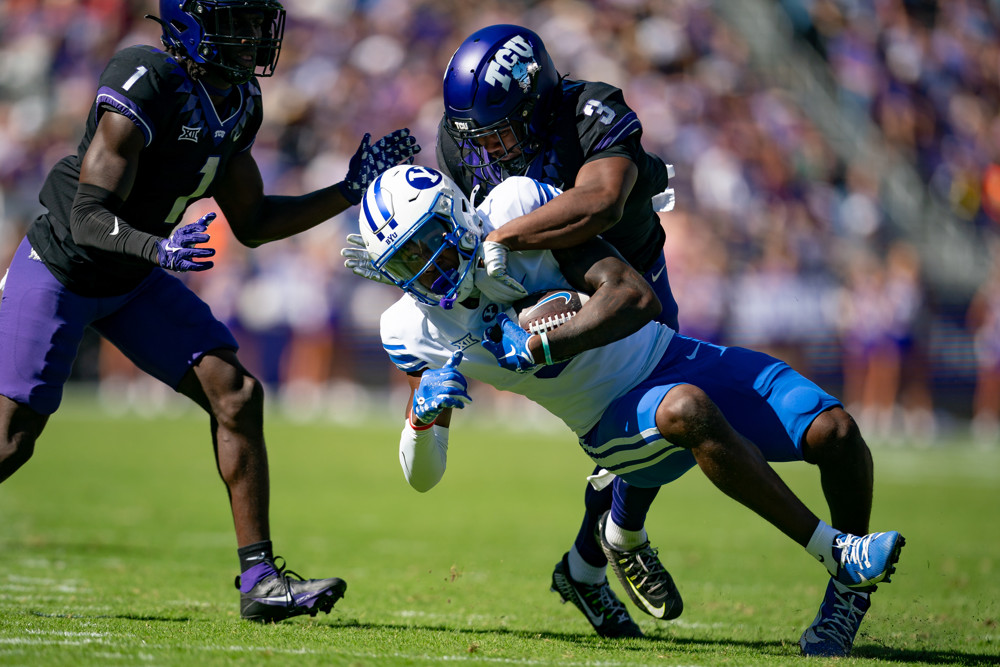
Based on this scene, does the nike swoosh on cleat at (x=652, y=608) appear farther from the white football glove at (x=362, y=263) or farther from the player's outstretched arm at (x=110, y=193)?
the player's outstretched arm at (x=110, y=193)

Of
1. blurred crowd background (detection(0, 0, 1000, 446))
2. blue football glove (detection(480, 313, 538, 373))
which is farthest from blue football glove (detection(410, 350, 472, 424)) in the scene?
blurred crowd background (detection(0, 0, 1000, 446))

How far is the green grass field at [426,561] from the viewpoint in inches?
145

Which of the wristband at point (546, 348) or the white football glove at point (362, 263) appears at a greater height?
the white football glove at point (362, 263)

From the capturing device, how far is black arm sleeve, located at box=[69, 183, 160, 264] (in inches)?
150

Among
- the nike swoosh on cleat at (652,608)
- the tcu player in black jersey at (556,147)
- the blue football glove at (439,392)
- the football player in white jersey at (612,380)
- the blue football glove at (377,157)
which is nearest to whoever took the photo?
the blue football glove at (439,392)

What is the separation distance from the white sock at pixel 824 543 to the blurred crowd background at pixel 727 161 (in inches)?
415

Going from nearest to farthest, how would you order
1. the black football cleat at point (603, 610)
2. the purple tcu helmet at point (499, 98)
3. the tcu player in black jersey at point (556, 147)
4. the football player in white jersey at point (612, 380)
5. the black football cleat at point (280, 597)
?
the football player in white jersey at point (612, 380) < the tcu player in black jersey at point (556, 147) < the purple tcu helmet at point (499, 98) < the black football cleat at point (280, 597) < the black football cleat at point (603, 610)

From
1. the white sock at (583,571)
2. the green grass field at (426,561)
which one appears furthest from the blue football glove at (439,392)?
the white sock at (583,571)

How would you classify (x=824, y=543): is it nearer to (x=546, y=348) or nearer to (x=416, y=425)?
(x=546, y=348)

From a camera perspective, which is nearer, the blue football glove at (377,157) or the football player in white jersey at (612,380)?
the football player in white jersey at (612,380)

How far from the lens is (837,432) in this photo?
3.73 meters

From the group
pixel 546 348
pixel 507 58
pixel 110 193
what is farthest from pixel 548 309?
pixel 110 193

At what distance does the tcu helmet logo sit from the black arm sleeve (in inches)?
36.7

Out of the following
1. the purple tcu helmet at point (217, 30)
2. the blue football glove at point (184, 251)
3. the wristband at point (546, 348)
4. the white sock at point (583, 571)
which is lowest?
the white sock at point (583, 571)
